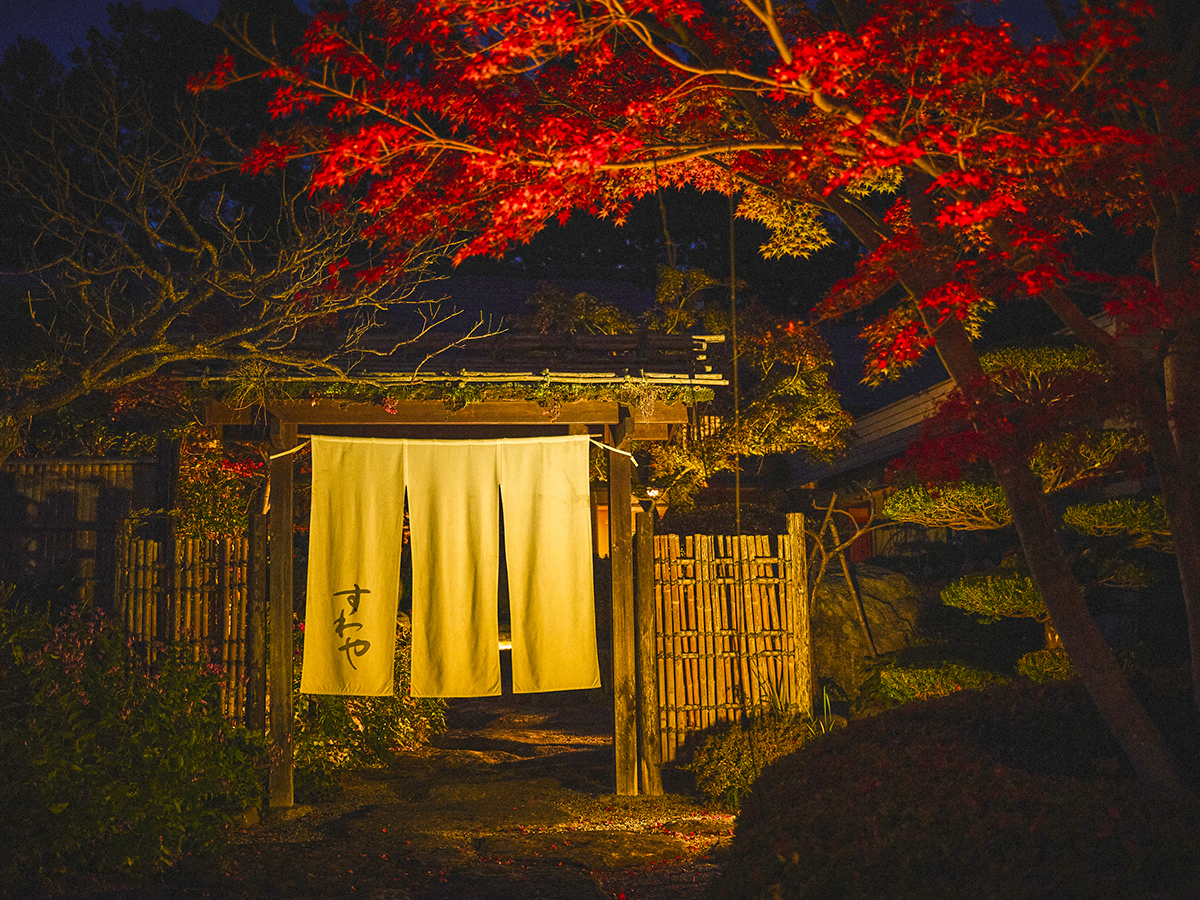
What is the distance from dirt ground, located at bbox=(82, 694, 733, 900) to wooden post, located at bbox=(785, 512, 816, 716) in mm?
1351

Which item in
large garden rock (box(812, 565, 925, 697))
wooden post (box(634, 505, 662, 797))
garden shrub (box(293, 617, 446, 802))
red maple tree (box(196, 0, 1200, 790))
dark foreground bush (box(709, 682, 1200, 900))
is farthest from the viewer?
large garden rock (box(812, 565, 925, 697))

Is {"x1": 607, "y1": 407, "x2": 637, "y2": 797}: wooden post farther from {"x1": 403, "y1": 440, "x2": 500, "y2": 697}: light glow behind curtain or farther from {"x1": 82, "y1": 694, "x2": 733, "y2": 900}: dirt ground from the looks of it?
{"x1": 403, "y1": 440, "x2": 500, "y2": 697}: light glow behind curtain

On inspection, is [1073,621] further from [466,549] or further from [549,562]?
[466,549]

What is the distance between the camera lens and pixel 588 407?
8164 mm

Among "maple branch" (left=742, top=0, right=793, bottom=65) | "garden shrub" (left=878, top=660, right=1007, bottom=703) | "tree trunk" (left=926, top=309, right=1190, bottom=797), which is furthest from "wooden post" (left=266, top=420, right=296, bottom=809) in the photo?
"garden shrub" (left=878, top=660, right=1007, bottom=703)

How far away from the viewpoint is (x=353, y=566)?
788cm

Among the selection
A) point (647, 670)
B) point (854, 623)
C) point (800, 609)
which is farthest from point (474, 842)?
point (854, 623)

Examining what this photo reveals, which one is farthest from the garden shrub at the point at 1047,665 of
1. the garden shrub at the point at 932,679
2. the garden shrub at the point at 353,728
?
the garden shrub at the point at 353,728

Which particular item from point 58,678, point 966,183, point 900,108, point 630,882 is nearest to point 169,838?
point 58,678

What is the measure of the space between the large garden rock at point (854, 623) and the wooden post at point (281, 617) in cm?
715

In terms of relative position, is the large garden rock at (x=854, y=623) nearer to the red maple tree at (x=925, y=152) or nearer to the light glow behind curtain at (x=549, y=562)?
the light glow behind curtain at (x=549, y=562)

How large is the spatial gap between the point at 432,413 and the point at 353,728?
143 inches

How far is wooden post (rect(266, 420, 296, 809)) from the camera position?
7.71 m

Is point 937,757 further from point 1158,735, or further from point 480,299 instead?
point 480,299
